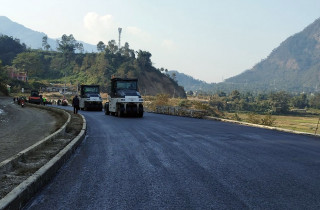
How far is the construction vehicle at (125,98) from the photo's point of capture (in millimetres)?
27422

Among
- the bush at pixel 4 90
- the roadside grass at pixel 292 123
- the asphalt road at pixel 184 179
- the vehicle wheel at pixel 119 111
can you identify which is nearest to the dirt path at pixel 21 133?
the asphalt road at pixel 184 179

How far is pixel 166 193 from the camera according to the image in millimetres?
5930

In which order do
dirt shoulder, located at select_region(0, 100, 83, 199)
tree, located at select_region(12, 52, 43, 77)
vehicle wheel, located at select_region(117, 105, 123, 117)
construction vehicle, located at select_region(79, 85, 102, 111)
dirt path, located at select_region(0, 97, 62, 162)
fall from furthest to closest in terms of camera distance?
tree, located at select_region(12, 52, 43, 77), construction vehicle, located at select_region(79, 85, 102, 111), vehicle wheel, located at select_region(117, 105, 123, 117), dirt path, located at select_region(0, 97, 62, 162), dirt shoulder, located at select_region(0, 100, 83, 199)

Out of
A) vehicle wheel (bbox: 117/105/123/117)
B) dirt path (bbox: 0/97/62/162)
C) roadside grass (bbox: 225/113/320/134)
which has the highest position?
vehicle wheel (bbox: 117/105/123/117)

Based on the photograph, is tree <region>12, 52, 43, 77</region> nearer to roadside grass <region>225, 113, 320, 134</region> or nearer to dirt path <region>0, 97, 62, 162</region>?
roadside grass <region>225, 113, 320, 134</region>

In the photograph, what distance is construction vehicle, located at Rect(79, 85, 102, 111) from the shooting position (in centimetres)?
4084

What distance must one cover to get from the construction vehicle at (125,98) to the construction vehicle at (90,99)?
463 inches

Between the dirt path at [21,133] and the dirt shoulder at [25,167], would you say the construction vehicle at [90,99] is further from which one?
the dirt shoulder at [25,167]

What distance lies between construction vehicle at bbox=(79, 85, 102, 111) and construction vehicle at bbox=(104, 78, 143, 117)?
1177 cm

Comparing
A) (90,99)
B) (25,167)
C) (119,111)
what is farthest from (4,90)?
(25,167)

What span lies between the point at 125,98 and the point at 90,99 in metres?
14.7

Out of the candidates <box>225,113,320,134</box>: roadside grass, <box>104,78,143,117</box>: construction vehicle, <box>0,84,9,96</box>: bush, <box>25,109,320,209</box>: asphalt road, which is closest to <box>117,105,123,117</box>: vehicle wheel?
<box>104,78,143,117</box>: construction vehicle

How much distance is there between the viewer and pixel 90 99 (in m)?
40.9

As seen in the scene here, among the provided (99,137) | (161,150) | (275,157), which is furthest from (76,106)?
(275,157)
